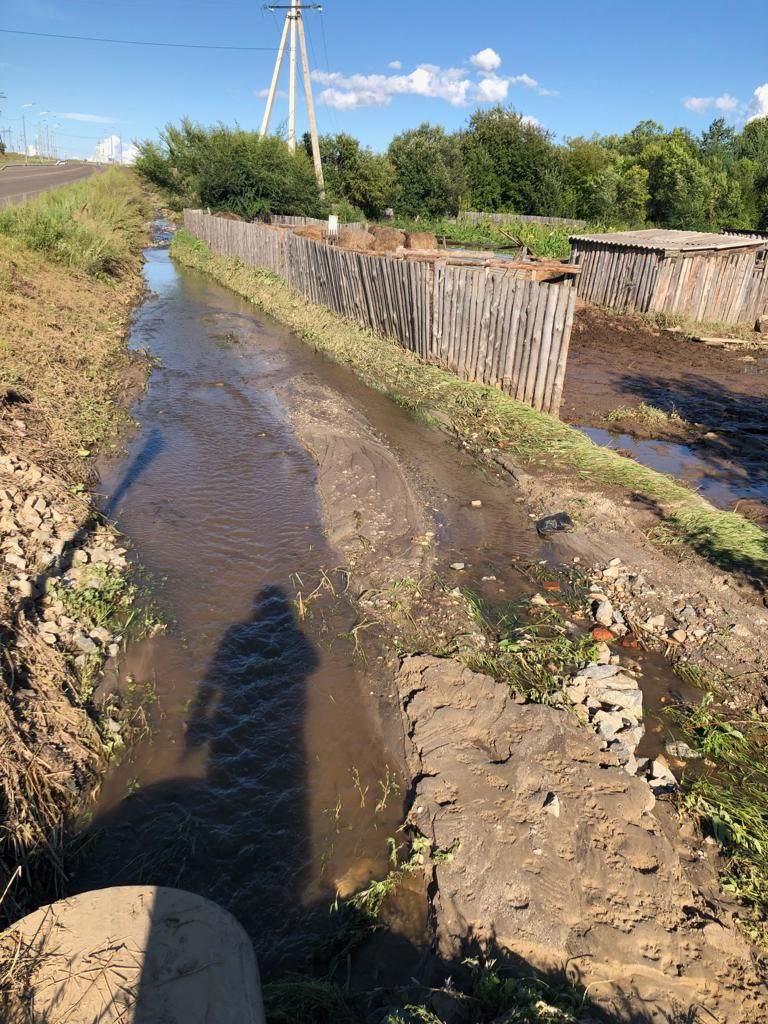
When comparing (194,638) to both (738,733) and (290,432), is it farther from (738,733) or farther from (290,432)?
(290,432)

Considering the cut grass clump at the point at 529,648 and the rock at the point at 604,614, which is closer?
the cut grass clump at the point at 529,648

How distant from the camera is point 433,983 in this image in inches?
97.3

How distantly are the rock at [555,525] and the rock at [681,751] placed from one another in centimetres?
248

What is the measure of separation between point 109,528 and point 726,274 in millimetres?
16603

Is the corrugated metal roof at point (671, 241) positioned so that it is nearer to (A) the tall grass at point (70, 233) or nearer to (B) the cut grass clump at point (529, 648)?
(A) the tall grass at point (70, 233)

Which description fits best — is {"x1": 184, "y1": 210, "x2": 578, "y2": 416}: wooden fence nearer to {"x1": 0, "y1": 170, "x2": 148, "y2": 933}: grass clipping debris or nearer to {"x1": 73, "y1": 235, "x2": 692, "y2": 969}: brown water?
{"x1": 73, "y1": 235, "x2": 692, "y2": 969}: brown water

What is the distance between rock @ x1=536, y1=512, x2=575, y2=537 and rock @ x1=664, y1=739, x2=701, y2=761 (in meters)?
2.48

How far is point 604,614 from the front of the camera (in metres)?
4.71

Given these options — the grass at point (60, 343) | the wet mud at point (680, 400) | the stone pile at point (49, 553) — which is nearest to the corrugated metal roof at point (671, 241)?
the wet mud at point (680, 400)

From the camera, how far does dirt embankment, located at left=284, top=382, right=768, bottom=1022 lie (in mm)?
2512

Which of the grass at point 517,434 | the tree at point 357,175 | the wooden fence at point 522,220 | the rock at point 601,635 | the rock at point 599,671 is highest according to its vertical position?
the tree at point 357,175

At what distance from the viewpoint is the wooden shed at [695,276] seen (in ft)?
52.6

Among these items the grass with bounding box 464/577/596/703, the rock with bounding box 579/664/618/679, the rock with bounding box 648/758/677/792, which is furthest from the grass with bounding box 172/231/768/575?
the rock with bounding box 648/758/677/792

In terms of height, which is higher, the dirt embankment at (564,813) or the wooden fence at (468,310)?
the wooden fence at (468,310)
